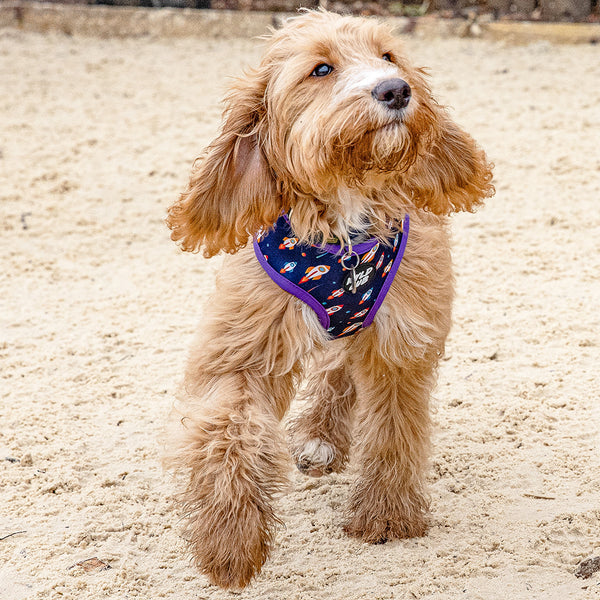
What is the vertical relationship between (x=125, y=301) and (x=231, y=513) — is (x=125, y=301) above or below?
below

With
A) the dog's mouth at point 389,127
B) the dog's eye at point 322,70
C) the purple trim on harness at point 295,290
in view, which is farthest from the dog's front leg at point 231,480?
the dog's eye at point 322,70

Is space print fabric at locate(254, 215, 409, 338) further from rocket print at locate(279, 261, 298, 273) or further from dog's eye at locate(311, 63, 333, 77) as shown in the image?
dog's eye at locate(311, 63, 333, 77)

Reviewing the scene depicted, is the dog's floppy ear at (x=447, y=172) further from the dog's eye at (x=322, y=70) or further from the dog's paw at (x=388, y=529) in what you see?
the dog's paw at (x=388, y=529)

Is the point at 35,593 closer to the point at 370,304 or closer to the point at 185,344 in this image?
the point at 370,304

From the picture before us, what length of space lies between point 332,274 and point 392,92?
0.64 metres

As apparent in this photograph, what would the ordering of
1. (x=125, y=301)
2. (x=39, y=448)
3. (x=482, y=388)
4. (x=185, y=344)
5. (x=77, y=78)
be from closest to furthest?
(x=39, y=448)
(x=482, y=388)
(x=185, y=344)
(x=125, y=301)
(x=77, y=78)

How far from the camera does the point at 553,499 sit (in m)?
3.57

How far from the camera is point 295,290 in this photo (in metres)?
3.06

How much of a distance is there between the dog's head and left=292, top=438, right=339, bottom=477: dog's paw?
1.15 metres

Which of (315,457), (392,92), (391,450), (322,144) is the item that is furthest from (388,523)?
(392,92)

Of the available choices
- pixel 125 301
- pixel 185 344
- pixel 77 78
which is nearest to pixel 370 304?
pixel 185 344

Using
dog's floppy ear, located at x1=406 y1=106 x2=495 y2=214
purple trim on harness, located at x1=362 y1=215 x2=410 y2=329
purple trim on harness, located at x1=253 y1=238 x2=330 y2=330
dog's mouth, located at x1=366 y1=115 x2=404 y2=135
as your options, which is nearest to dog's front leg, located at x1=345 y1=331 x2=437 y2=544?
purple trim on harness, located at x1=362 y1=215 x2=410 y2=329

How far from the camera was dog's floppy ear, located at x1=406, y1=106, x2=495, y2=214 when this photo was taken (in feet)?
10.7

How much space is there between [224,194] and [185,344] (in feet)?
6.40
